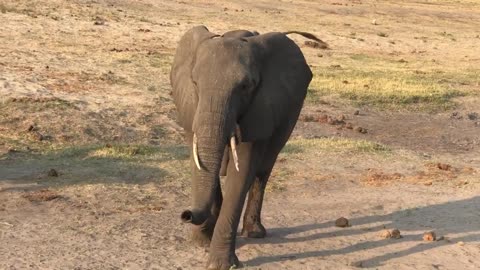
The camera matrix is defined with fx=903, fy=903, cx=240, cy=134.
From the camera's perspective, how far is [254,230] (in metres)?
8.18

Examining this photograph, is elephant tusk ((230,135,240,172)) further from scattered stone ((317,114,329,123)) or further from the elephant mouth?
scattered stone ((317,114,329,123))

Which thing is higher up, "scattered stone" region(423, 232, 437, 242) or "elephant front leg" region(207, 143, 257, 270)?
"elephant front leg" region(207, 143, 257, 270)

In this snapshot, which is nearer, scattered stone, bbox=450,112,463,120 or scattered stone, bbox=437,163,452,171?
scattered stone, bbox=437,163,452,171

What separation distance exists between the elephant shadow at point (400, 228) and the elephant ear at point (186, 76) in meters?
1.34

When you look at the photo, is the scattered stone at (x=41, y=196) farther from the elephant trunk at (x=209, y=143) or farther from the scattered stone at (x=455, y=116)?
the scattered stone at (x=455, y=116)

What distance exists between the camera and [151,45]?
22.6 metres

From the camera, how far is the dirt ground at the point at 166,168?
784 centimetres

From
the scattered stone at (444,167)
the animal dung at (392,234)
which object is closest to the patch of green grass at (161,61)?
the scattered stone at (444,167)

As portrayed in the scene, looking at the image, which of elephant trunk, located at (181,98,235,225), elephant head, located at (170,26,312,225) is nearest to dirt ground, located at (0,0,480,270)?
elephant trunk, located at (181,98,235,225)

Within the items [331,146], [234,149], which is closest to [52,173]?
[234,149]

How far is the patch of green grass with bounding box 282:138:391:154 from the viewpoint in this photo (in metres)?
12.2

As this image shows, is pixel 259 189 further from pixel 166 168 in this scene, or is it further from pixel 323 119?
pixel 323 119

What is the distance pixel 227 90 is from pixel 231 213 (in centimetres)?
109

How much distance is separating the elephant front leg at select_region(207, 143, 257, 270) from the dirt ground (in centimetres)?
24
